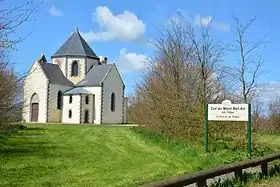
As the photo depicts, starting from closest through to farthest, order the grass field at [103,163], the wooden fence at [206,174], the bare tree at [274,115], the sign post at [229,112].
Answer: the wooden fence at [206,174]
the grass field at [103,163]
the sign post at [229,112]
the bare tree at [274,115]

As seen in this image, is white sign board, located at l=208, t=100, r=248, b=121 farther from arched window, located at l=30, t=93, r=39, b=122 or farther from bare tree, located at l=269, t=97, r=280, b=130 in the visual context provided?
arched window, located at l=30, t=93, r=39, b=122

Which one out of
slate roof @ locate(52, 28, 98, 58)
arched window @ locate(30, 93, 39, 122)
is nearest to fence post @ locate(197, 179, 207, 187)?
arched window @ locate(30, 93, 39, 122)

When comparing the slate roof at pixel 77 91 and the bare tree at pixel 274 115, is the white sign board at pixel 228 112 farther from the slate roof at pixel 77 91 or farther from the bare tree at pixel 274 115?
the slate roof at pixel 77 91

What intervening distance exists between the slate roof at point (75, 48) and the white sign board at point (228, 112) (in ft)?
196

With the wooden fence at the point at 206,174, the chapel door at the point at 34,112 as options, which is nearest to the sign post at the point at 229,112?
the wooden fence at the point at 206,174

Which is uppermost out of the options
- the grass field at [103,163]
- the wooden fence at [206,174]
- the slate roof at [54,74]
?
the slate roof at [54,74]

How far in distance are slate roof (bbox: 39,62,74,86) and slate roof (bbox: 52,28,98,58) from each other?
3252 millimetres

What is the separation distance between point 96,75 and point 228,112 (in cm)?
5781

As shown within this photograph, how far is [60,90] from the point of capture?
72.6 meters

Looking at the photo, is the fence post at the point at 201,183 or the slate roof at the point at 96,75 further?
the slate roof at the point at 96,75

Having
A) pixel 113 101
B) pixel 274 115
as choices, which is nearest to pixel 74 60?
pixel 113 101

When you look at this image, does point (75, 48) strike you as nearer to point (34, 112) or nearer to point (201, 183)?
point (34, 112)

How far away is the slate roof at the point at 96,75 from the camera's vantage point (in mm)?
73375

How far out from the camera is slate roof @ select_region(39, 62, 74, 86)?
71750mm
